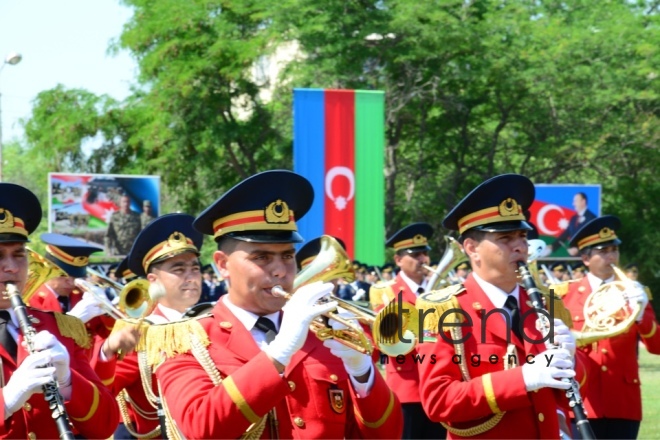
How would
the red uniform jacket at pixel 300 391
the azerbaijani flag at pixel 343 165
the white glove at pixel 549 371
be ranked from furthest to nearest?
the azerbaijani flag at pixel 343 165 < the white glove at pixel 549 371 < the red uniform jacket at pixel 300 391

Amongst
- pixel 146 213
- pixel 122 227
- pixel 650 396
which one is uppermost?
pixel 146 213

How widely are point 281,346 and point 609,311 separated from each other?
5397 millimetres

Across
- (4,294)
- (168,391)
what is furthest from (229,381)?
(4,294)

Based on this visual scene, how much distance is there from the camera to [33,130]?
36.2 metres

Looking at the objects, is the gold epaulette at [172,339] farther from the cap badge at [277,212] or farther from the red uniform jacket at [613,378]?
the red uniform jacket at [613,378]

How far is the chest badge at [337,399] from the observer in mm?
4543

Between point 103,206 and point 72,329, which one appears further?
point 103,206

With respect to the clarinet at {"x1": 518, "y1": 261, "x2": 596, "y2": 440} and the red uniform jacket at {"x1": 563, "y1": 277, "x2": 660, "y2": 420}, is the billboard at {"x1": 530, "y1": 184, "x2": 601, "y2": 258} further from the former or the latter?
the clarinet at {"x1": 518, "y1": 261, "x2": 596, "y2": 440}

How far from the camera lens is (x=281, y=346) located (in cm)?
412

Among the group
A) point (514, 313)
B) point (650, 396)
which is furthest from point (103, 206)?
point (514, 313)

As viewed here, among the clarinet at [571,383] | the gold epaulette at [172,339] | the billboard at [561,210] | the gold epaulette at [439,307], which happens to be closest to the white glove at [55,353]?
the gold epaulette at [172,339]

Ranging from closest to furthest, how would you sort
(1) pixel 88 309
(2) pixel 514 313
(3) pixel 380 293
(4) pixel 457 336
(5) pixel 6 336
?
1. (5) pixel 6 336
2. (4) pixel 457 336
3. (2) pixel 514 313
4. (1) pixel 88 309
5. (3) pixel 380 293

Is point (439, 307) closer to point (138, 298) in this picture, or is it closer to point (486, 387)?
point (486, 387)

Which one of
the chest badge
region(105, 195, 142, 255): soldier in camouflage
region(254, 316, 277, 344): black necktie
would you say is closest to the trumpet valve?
region(254, 316, 277, 344): black necktie
